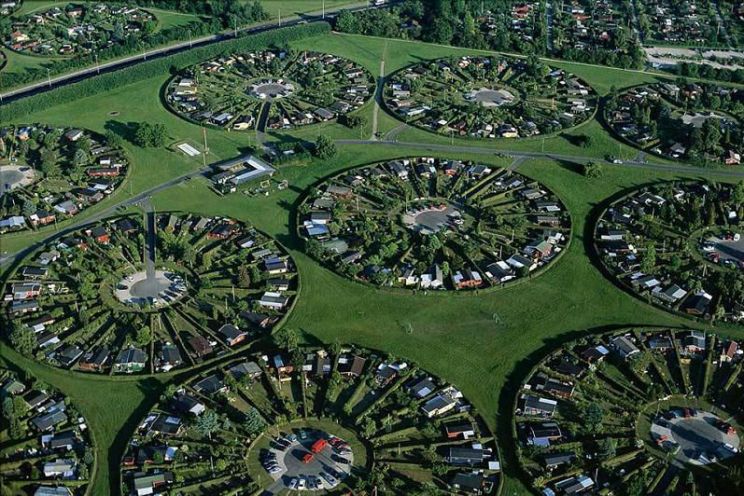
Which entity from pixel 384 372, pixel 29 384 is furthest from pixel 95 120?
pixel 384 372

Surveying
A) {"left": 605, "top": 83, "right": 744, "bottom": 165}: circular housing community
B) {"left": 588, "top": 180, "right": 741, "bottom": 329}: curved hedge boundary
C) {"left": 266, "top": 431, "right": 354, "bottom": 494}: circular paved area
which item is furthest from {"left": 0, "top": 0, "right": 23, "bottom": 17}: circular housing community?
{"left": 266, "top": 431, "right": 354, "bottom": 494}: circular paved area

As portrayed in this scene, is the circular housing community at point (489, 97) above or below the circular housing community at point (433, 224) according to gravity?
above

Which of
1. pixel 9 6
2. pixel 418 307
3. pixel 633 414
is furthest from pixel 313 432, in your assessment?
pixel 9 6

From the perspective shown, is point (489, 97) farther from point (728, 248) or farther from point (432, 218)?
point (728, 248)

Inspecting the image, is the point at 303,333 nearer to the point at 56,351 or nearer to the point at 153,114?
the point at 56,351

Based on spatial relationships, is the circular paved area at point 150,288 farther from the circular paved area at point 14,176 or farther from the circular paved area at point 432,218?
the circular paved area at point 432,218

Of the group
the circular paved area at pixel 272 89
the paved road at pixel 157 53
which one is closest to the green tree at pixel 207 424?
the circular paved area at pixel 272 89
